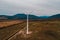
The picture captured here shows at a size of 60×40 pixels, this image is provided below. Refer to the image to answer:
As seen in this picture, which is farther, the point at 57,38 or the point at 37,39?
the point at 57,38

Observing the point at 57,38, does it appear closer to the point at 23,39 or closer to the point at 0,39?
the point at 23,39

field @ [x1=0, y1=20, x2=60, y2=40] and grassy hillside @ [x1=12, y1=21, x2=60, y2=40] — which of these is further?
field @ [x1=0, y1=20, x2=60, y2=40]

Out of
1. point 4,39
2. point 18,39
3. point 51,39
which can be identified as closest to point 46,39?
point 51,39

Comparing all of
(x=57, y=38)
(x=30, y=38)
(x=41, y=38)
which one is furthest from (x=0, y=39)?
(x=57, y=38)

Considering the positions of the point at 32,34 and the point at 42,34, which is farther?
the point at 42,34

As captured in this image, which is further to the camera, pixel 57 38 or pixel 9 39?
Result: pixel 57 38

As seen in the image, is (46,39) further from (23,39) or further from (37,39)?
(23,39)

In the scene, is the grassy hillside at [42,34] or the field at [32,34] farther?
the field at [32,34]

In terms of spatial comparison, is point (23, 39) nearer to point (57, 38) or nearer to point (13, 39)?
point (13, 39)

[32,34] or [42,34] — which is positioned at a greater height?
→ [32,34]
